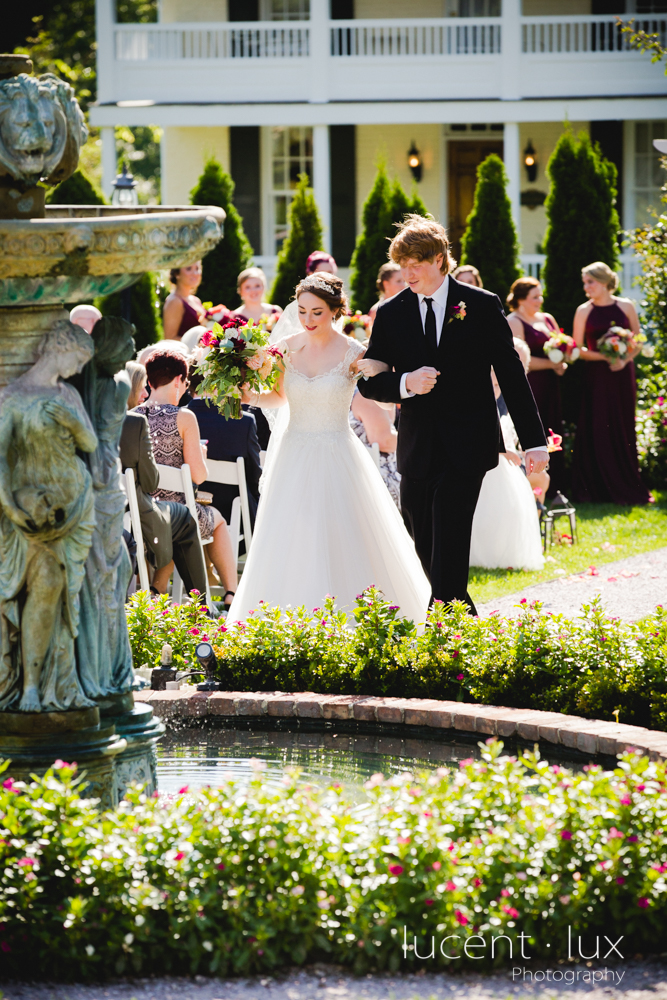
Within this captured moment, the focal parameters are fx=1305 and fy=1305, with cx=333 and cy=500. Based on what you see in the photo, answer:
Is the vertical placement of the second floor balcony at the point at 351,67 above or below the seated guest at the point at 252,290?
above

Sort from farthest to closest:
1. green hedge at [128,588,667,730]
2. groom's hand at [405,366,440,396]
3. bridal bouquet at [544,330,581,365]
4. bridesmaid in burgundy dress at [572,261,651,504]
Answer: bridesmaid in burgundy dress at [572,261,651,504] < bridal bouquet at [544,330,581,365] < groom's hand at [405,366,440,396] < green hedge at [128,588,667,730]

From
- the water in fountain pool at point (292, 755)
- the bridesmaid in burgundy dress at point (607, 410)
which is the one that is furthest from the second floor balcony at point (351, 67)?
the water in fountain pool at point (292, 755)

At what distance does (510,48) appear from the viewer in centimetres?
1958

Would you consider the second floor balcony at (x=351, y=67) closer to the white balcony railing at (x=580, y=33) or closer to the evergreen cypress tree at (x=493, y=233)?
the white balcony railing at (x=580, y=33)

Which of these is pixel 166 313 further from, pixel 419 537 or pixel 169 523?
pixel 419 537

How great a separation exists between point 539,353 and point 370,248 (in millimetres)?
5014

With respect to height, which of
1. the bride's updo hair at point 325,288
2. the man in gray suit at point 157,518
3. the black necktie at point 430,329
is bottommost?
the man in gray suit at point 157,518

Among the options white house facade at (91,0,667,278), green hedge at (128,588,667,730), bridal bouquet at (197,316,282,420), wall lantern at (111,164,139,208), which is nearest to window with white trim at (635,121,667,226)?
white house facade at (91,0,667,278)

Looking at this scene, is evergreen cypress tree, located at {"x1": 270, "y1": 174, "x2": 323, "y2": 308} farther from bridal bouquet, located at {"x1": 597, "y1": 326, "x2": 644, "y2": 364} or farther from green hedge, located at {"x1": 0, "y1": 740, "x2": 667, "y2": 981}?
green hedge, located at {"x1": 0, "y1": 740, "x2": 667, "y2": 981}

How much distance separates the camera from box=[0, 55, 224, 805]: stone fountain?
3438 millimetres

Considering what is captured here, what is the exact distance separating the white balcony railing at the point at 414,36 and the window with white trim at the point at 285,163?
5.07ft

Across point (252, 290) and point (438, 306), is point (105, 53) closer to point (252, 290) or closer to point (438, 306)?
point (252, 290)

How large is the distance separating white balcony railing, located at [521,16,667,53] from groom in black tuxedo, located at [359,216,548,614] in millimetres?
14946

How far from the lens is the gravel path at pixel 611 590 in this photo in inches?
313
